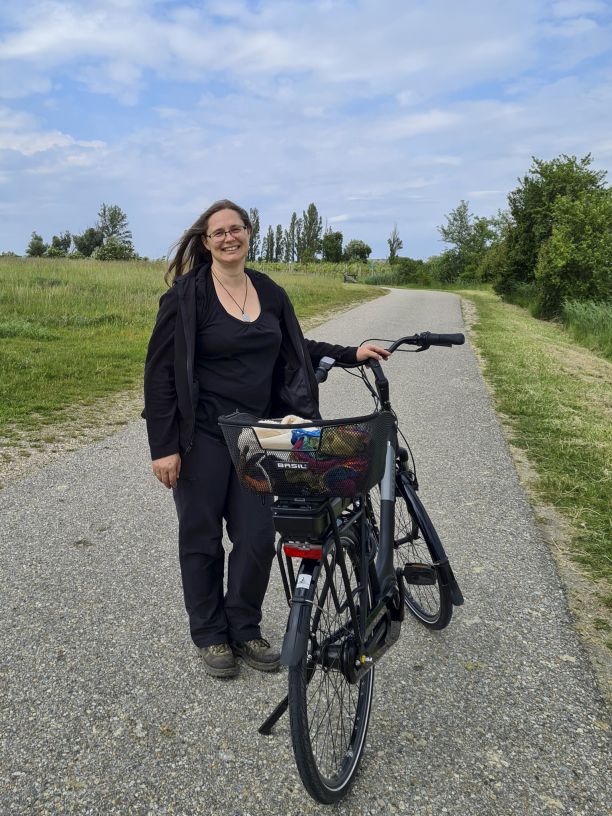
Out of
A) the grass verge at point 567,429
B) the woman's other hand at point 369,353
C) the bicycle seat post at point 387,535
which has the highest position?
the woman's other hand at point 369,353

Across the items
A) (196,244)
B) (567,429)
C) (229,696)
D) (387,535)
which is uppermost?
(196,244)

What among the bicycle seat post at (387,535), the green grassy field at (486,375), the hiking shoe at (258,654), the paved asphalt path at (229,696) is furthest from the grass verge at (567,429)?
the hiking shoe at (258,654)

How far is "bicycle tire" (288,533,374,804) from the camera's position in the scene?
2.06m

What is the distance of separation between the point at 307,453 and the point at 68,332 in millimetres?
11695

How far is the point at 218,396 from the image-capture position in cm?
278

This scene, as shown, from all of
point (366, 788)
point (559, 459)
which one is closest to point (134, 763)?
point (366, 788)

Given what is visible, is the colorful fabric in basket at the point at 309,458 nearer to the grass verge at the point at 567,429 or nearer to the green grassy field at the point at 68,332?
the grass verge at the point at 567,429

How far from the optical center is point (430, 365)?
11.7 m

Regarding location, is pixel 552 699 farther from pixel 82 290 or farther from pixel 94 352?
pixel 82 290

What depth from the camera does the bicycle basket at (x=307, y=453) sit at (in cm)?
196

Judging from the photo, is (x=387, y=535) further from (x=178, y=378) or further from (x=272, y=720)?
(x=178, y=378)

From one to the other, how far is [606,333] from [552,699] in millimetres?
16865

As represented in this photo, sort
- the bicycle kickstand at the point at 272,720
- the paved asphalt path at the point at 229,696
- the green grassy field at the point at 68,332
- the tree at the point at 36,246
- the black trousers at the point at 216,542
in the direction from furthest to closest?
the tree at the point at 36,246, the green grassy field at the point at 68,332, the black trousers at the point at 216,542, the bicycle kickstand at the point at 272,720, the paved asphalt path at the point at 229,696

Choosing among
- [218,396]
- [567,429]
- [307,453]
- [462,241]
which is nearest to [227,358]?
[218,396]
